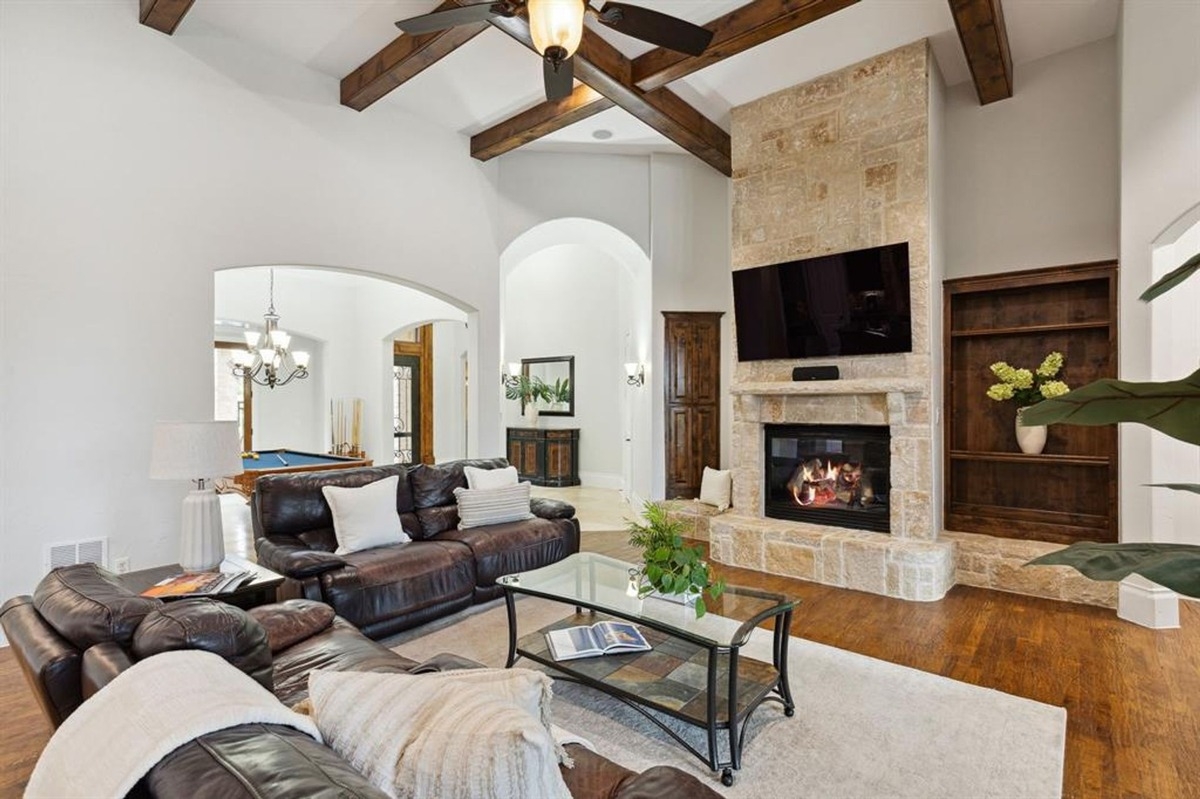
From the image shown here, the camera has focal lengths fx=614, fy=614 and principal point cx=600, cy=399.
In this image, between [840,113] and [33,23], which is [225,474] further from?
[840,113]

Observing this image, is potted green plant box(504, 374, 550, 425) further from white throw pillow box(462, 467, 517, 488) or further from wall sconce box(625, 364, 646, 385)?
white throw pillow box(462, 467, 517, 488)

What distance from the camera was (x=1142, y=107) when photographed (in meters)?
3.76

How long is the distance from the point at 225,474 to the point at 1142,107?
564 centimetres

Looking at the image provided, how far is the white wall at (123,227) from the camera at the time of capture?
3.54 metres

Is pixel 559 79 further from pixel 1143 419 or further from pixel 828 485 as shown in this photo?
pixel 828 485

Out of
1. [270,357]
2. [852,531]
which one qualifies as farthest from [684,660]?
[270,357]

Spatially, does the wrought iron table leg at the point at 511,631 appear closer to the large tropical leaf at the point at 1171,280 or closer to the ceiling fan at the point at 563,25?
the ceiling fan at the point at 563,25

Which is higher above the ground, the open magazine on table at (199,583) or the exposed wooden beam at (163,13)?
the exposed wooden beam at (163,13)

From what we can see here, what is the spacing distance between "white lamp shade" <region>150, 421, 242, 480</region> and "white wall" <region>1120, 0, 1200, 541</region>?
5197mm

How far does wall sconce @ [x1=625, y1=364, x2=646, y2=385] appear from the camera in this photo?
713 centimetres

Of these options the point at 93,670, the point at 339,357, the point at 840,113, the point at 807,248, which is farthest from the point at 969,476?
the point at 339,357

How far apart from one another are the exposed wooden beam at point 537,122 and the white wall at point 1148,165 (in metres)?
3.42

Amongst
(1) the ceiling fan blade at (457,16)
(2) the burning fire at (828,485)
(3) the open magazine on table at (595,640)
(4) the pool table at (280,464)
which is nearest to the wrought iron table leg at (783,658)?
(3) the open magazine on table at (595,640)

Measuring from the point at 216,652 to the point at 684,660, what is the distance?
189cm
